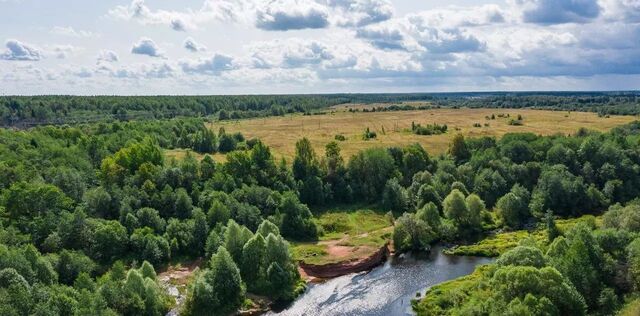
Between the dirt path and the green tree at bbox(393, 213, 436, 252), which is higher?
the green tree at bbox(393, 213, 436, 252)

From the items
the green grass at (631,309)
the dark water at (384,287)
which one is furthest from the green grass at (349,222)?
the green grass at (631,309)

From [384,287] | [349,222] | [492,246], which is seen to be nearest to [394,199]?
[349,222]

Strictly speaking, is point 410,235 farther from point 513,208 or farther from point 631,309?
point 631,309

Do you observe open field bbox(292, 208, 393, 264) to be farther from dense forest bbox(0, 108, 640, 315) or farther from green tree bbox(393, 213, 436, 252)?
dense forest bbox(0, 108, 640, 315)

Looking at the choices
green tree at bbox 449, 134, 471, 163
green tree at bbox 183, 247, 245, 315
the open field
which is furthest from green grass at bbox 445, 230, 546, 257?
green tree at bbox 449, 134, 471, 163

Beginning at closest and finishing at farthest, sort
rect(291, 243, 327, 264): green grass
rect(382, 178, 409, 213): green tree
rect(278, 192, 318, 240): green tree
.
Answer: rect(291, 243, 327, 264): green grass
rect(278, 192, 318, 240): green tree
rect(382, 178, 409, 213): green tree

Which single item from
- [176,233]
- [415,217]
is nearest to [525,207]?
[415,217]

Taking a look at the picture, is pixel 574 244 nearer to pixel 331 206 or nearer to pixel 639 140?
pixel 331 206
